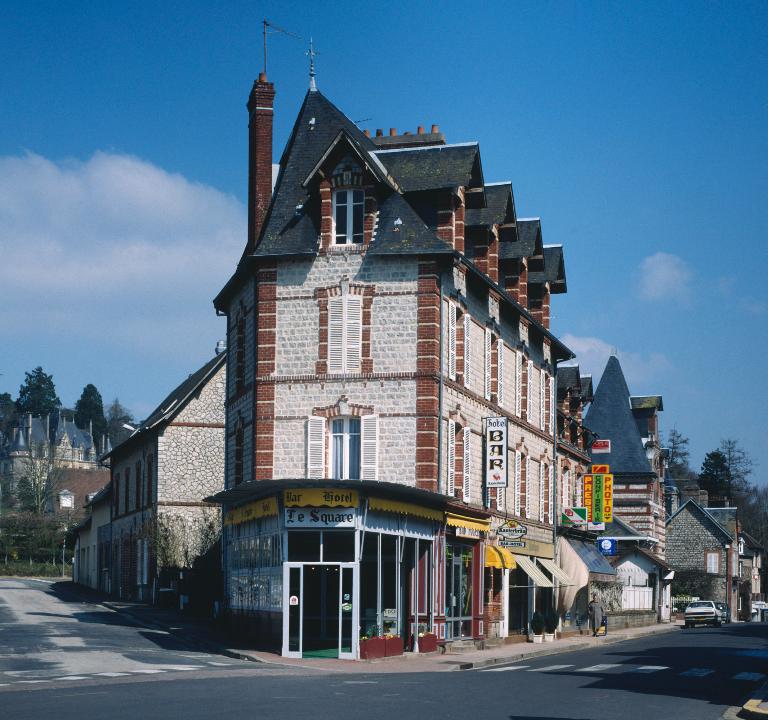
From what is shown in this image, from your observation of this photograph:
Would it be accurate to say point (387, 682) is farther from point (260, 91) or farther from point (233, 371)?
point (260, 91)

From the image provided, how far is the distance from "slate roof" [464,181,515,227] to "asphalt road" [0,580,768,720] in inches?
494

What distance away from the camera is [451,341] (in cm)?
3209

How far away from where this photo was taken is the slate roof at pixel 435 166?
3212 cm

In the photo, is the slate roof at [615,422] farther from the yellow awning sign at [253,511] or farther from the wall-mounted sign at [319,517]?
the wall-mounted sign at [319,517]

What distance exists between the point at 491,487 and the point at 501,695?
55.4ft

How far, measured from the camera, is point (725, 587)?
8350 centimetres

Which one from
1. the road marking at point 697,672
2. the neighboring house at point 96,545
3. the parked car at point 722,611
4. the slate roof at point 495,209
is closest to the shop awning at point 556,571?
the slate roof at point 495,209

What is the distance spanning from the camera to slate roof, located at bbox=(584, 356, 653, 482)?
232 feet

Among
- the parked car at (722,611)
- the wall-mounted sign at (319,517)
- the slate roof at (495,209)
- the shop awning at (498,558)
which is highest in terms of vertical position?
the slate roof at (495,209)

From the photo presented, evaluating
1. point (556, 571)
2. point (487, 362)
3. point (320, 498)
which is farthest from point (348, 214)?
point (556, 571)

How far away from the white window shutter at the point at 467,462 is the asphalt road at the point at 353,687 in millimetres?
5140

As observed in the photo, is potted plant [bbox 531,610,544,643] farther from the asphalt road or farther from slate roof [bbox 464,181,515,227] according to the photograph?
slate roof [bbox 464,181,515,227]

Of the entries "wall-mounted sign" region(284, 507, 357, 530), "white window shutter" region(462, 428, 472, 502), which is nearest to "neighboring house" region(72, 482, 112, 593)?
"white window shutter" region(462, 428, 472, 502)

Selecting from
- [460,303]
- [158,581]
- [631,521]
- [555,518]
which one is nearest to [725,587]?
[631,521]
